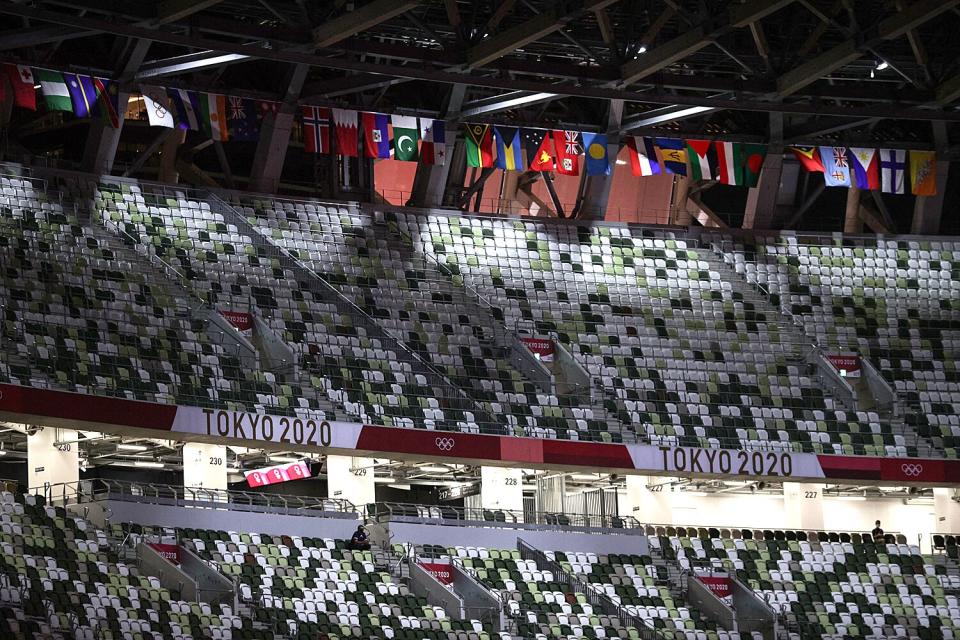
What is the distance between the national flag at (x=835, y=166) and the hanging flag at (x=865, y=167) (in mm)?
234

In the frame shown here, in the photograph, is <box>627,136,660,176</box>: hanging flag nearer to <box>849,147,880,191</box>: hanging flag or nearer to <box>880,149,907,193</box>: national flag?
<box>849,147,880,191</box>: hanging flag

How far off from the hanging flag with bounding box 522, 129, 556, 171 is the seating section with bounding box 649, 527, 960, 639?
978cm

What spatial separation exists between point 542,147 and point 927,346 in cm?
1099

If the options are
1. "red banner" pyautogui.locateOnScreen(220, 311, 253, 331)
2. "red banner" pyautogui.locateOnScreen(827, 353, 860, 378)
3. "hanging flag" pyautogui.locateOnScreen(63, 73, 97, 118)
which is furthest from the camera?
"red banner" pyautogui.locateOnScreen(827, 353, 860, 378)

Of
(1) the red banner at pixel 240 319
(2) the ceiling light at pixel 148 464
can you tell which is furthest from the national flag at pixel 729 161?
(2) the ceiling light at pixel 148 464

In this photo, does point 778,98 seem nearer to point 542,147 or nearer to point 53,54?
point 542,147

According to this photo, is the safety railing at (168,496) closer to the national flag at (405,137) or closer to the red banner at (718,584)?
the red banner at (718,584)

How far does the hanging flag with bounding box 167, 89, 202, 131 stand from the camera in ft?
132

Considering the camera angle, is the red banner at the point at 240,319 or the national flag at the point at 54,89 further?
the red banner at the point at 240,319

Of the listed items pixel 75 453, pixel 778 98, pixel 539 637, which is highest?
pixel 778 98

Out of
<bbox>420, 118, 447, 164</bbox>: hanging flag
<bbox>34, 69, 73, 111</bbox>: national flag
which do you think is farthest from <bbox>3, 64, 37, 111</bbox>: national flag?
<bbox>420, 118, 447, 164</bbox>: hanging flag

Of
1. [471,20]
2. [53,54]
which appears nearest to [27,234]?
[53,54]

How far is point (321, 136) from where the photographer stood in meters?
42.4

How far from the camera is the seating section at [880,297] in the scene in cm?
4400
